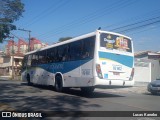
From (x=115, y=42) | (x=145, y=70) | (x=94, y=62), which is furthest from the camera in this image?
(x=145, y=70)

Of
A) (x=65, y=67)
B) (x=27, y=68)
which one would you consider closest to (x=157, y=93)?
(x=65, y=67)

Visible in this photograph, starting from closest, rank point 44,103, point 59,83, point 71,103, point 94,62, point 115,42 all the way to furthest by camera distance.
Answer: point 44,103 < point 71,103 < point 94,62 < point 115,42 < point 59,83

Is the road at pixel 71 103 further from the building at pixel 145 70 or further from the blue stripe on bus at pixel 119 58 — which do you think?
the building at pixel 145 70

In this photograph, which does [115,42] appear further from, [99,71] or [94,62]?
[99,71]

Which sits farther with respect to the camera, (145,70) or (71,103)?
(145,70)

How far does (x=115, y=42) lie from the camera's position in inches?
590

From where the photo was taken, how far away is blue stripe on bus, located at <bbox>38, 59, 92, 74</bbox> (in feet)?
50.8

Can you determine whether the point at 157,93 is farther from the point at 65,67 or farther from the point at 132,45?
the point at 65,67

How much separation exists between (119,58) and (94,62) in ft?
5.85

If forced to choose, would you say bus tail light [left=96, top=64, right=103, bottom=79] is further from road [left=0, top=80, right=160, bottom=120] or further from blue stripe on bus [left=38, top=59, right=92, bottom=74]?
road [left=0, top=80, right=160, bottom=120]

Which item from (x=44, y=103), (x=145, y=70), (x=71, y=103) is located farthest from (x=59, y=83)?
(x=145, y=70)

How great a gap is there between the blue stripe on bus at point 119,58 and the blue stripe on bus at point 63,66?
86cm

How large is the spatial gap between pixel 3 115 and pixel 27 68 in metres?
16.1

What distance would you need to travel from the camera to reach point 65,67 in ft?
55.7
